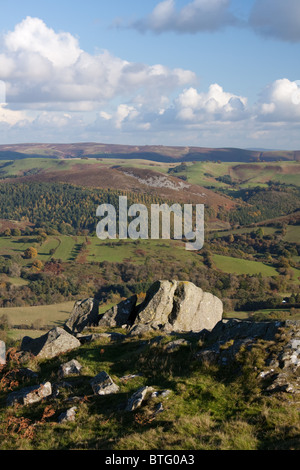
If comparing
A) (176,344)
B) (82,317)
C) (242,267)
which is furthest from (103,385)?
(242,267)

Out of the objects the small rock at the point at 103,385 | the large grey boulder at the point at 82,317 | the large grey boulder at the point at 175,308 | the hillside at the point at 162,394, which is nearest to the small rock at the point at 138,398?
the hillside at the point at 162,394

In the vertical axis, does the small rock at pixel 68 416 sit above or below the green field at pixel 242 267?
above

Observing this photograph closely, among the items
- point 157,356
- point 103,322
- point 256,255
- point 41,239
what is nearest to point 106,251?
point 41,239

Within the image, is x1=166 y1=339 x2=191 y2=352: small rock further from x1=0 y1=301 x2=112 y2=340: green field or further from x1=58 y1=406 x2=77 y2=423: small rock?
x1=0 y1=301 x2=112 y2=340: green field

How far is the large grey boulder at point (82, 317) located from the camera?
32.8 meters

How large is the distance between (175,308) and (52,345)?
12.4m

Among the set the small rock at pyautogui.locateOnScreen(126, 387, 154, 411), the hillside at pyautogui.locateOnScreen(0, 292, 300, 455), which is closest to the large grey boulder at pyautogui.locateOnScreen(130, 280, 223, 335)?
the hillside at pyautogui.locateOnScreen(0, 292, 300, 455)

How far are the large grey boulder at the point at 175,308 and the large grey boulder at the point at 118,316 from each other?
982 millimetres

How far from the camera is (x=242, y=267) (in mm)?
150375

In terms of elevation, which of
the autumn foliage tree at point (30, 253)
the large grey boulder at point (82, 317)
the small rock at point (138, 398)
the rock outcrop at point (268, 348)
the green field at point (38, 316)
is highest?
the rock outcrop at point (268, 348)

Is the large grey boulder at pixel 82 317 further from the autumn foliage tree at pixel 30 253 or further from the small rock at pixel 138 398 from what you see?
the autumn foliage tree at pixel 30 253

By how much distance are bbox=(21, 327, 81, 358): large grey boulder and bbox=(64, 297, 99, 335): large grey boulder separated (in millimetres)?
8734

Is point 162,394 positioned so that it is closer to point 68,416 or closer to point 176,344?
point 68,416

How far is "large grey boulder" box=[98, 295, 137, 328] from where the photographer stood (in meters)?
31.8
